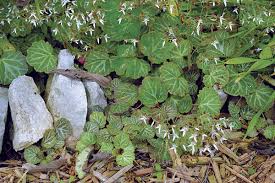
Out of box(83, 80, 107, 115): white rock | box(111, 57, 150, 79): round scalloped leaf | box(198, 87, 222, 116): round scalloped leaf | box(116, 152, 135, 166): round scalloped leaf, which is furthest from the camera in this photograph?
box(83, 80, 107, 115): white rock

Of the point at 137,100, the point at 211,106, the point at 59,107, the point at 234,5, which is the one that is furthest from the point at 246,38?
the point at 59,107

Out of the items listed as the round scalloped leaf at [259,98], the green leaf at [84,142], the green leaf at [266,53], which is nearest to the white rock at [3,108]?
the green leaf at [84,142]

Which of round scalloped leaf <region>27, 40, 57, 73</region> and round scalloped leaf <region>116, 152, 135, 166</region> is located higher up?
round scalloped leaf <region>27, 40, 57, 73</region>

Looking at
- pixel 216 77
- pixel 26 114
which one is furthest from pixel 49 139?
pixel 216 77

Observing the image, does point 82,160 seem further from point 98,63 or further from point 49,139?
point 98,63

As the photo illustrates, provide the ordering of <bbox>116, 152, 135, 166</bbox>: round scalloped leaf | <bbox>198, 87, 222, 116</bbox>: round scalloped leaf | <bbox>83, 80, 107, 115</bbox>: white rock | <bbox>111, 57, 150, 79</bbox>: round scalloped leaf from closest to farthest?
<bbox>116, 152, 135, 166</bbox>: round scalloped leaf → <bbox>198, 87, 222, 116</bbox>: round scalloped leaf → <bbox>111, 57, 150, 79</bbox>: round scalloped leaf → <bbox>83, 80, 107, 115</bbox>: white rock

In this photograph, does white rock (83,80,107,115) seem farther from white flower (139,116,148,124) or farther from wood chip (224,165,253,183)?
wood chip (224,165,253,183)

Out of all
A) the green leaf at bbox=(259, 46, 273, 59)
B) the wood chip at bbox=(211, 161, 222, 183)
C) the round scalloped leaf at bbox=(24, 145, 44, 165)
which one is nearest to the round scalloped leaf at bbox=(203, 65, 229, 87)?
the green leaf at bbox=(259, 46, 273, 59)
